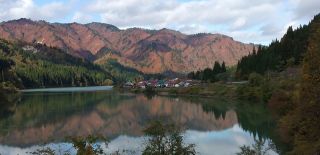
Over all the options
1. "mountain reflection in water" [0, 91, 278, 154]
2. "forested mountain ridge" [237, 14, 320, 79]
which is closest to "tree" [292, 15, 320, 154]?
"mountain reflection in water" [0, 91, 278, 154]

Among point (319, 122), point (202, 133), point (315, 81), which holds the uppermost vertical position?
point (315, 81)

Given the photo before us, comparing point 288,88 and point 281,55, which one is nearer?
point 288,88

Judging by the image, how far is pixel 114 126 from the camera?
90188 millimetres

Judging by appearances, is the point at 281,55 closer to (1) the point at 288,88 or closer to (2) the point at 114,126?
(1) the point at 288,88

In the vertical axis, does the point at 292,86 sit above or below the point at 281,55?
below

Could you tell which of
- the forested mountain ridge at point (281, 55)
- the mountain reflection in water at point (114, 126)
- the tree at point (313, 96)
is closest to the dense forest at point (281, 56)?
the forested mountain ridge at point (281, 55)

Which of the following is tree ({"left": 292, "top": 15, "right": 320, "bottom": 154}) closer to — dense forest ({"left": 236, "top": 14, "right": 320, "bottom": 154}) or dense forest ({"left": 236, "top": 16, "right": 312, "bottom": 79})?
dense forest ({"left": 236, "top": 14, "right": 320, "bottom": 154})

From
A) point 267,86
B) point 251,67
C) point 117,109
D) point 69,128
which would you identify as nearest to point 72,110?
point 117,109

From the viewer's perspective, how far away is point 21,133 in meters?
76.8

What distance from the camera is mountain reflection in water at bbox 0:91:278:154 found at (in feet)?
216

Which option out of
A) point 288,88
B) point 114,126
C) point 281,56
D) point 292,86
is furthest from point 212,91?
point 114,126

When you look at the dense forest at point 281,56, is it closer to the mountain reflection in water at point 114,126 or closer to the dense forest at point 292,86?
the dense forest at point 292,86

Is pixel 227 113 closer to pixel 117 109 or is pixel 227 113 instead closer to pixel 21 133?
pixel 117 109

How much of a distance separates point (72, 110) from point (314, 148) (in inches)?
3496
